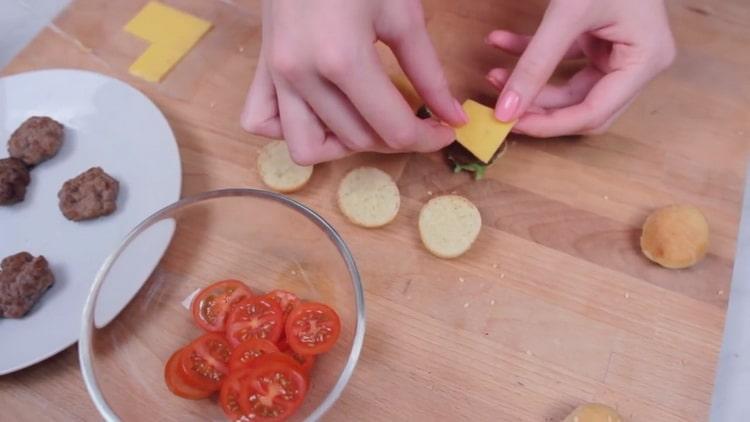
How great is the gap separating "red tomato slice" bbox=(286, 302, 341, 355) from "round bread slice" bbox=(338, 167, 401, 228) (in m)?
0.28

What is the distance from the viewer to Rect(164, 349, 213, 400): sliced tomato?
132 centimetres

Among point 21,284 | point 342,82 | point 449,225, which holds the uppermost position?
point 342,82

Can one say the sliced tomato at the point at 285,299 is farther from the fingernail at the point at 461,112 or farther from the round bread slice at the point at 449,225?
the fingernail at the point at 461,112

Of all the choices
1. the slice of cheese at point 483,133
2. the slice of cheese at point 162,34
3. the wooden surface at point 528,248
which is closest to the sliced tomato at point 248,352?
the wooden surface at point 528,248

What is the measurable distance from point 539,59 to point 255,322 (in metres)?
0.82

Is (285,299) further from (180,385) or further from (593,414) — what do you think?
(593,414)

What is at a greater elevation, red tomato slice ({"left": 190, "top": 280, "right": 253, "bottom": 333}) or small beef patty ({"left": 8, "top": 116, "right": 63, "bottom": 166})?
small beef patty ({"left": 8, "top": 116, "right": 63, "bottom": 166})

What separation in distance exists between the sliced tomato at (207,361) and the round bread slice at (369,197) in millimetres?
427

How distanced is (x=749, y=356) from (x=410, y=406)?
790 mm

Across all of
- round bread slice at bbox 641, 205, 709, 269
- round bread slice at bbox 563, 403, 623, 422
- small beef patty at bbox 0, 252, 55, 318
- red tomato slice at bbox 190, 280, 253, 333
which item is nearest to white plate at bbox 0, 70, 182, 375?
small beef patty at bbox 0, 252, 55, 318

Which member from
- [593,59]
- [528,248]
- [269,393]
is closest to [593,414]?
[528,248]

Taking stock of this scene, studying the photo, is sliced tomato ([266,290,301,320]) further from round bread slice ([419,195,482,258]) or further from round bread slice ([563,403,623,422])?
round bread slice ([563,403,623,422])

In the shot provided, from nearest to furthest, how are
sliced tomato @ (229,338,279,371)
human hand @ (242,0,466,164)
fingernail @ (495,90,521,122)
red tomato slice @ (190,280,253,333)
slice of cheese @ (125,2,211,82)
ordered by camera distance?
1. human hand @ (242,0,466,164)
2. sliced tomato @ (229,338,279,371)
3. red tomato slice @ (190,280,253,333)
4. fingernail @ (495,90,521,122)
5. slice of cheese @ (125,2,211,82)

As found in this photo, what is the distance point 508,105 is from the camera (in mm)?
1511
